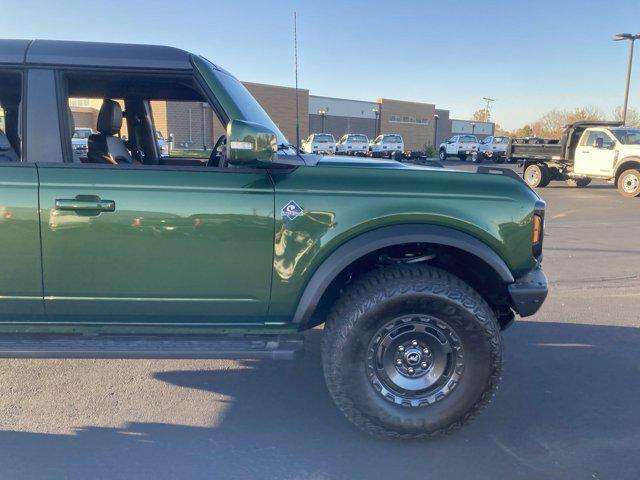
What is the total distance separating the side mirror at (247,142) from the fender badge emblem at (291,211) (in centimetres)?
29

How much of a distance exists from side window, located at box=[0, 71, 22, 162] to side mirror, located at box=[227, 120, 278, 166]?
1303 mm

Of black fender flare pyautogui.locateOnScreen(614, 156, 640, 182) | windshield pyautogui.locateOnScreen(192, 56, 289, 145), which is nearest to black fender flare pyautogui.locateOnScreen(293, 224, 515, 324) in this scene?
windshield pyautogui.locateOnScreen(192, 56, 289, 145)

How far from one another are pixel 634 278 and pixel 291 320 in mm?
5523

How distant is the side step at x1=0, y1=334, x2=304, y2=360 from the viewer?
2.71 m

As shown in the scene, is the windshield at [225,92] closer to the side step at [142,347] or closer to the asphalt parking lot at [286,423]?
the side step at [142,347]

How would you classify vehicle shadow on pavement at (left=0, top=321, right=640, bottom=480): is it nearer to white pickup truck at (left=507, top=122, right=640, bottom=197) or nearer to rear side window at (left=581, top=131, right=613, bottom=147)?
white pickup truck at (left=507, top=122, right=640, bottom=197)

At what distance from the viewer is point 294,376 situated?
3807 mm

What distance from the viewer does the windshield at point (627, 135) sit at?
15.4m

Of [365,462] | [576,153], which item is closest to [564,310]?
[365,462]

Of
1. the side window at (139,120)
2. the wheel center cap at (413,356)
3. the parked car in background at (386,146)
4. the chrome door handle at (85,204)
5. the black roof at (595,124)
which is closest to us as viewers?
the chrome door handle at (85,204)

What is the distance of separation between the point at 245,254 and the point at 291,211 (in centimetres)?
35

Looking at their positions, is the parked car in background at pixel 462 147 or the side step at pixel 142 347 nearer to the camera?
the side step at pixel 142 347

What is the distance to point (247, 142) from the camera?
260 cm

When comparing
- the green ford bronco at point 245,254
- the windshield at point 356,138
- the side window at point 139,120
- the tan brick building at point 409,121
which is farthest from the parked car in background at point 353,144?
the green ford bronco at point 245,254
